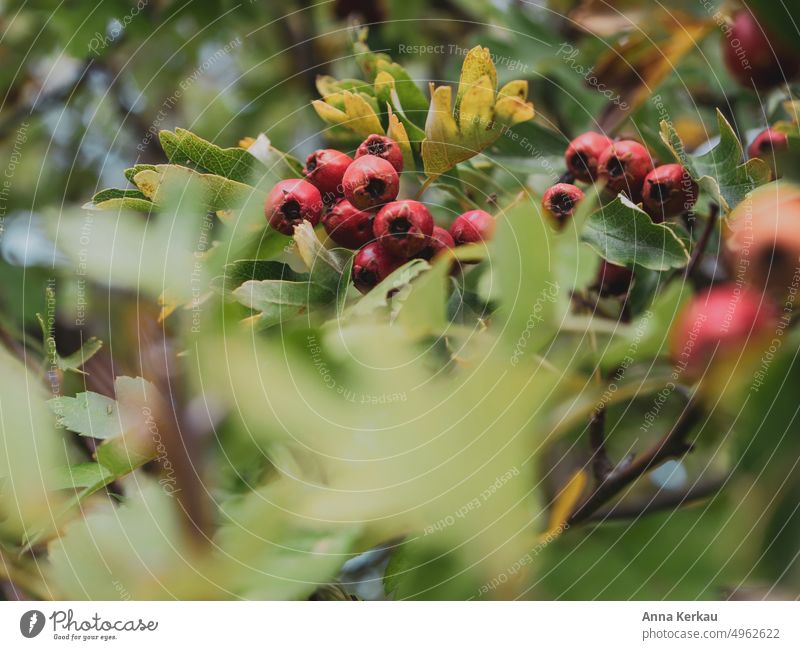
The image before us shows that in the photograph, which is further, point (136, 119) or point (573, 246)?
point (136, 119)

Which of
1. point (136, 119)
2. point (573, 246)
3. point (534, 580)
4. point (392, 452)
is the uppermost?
point (136, 119)

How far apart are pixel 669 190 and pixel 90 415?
20.2 inches

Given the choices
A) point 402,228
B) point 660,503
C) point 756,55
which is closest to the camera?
point 402,228

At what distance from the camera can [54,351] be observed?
76cm

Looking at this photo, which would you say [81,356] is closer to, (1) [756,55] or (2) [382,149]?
(2) [382,149]

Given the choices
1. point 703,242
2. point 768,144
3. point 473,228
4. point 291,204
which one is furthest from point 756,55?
point 291,204

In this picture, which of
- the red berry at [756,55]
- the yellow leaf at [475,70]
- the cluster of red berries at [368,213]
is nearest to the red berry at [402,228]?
the cluster of red berries at [368,213]

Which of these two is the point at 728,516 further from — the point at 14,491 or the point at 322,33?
the point at 322,33

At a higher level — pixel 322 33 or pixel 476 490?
pixel 322 33

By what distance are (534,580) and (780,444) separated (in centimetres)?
22

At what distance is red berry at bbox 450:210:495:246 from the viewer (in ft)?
2.01

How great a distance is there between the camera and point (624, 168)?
64 cm
